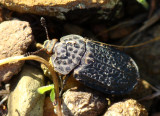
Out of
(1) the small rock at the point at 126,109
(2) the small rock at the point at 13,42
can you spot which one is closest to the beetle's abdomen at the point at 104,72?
(1) the small rock at the point at 126,109

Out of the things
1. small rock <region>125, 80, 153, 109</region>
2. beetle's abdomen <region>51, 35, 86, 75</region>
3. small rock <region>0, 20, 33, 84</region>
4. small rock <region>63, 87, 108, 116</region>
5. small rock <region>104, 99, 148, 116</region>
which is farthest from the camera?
small rock <region>125, 80, 153, 109</region>

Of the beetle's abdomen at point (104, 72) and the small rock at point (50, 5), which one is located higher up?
the small rock at point (50, 5)

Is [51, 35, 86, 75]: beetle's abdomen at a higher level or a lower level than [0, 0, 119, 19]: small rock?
lower

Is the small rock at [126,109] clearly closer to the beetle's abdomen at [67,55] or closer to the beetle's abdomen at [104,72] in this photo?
the beetle's abdomen at [104,72]

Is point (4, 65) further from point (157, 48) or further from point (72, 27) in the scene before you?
point (157, 48)

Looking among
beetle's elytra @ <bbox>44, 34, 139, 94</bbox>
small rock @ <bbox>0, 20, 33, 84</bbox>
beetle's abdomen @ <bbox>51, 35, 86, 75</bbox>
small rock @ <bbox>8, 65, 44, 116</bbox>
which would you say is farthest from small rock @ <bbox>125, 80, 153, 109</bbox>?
small rock @ <bbox>0, 20, 33, 84</bbox>

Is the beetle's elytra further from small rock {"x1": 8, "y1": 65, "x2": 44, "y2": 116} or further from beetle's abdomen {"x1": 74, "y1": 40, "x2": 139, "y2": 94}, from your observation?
small rock {"x1": 8, "y1": 65, "x2": 44, "y2": 116}
